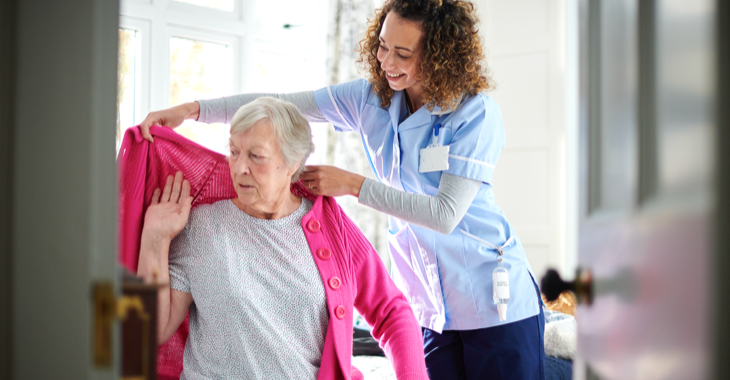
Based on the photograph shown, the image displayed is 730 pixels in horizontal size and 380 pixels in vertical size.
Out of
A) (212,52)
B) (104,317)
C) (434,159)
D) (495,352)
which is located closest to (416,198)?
(434,159)

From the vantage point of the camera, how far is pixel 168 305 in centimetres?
145

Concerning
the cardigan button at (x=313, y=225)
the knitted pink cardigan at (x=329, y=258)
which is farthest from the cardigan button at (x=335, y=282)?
the cardigan button at (x=313, y=225)

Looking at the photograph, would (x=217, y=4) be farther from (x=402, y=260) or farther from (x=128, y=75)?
(x=402, y=260)

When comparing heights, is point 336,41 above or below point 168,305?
above

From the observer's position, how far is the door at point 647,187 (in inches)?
21.4

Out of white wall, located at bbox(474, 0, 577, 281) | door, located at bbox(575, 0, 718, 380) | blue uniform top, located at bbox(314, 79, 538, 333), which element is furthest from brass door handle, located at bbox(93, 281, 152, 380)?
white wall, located at bbox(474, 0, 577, 281)

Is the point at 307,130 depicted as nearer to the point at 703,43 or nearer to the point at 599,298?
the point at 599,298

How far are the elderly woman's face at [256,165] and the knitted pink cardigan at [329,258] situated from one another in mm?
134

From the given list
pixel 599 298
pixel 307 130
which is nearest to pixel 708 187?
pixel 599 298

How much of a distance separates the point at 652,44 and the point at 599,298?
39 centimetres

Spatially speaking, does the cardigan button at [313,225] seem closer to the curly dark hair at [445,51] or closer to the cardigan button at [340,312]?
the cardigan button at [340,312]

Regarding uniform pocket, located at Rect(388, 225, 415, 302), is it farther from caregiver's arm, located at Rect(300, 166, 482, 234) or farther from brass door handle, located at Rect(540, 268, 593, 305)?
brass door handle, located at Rect(540, 268, 593, 305)

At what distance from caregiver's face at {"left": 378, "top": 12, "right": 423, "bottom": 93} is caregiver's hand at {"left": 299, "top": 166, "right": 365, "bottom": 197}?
0.32 metres

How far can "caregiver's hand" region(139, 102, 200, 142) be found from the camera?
1.61m
